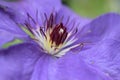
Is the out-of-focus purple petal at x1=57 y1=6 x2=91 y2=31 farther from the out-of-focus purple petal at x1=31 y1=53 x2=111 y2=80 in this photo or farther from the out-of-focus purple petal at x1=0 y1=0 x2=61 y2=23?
the out-of-focus purple petal at x1=31 y1=53 x2=111 y2=80

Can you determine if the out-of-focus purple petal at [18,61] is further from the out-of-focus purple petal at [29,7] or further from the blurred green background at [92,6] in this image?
the blurred green background at [92,6]

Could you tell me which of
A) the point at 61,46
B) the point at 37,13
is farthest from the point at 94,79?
the point at 37,13

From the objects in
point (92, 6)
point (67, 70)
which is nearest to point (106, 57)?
point (67, 70)

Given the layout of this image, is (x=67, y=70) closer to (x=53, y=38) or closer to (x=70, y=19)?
(x=53, y=38)

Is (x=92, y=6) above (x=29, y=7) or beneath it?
beneath

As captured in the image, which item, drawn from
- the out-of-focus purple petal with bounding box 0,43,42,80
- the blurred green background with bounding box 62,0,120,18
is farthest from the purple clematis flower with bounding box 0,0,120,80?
the blurred green background with bounding box 62,0,120,18

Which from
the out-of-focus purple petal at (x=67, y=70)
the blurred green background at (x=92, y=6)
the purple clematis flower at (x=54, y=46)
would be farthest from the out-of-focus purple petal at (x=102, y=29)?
the blurred green background at (x=92, y=6)

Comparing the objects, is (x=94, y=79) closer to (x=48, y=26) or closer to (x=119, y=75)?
(x=119, y=75)
